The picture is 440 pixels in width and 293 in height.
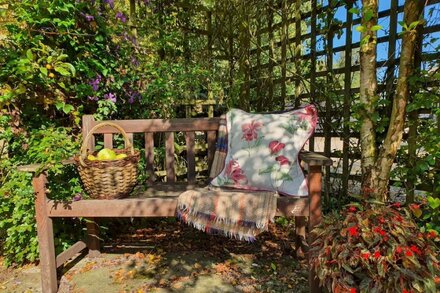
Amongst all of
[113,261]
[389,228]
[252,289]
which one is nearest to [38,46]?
[113,261]

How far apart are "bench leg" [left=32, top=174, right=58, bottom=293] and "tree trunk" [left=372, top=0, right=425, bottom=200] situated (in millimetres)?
1906

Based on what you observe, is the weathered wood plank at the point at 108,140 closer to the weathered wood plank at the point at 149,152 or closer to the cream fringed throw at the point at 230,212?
the weathered wood plank at the point at 149,152

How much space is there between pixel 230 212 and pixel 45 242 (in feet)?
3.62

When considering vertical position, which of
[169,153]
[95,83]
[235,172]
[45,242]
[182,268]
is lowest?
[182,268]

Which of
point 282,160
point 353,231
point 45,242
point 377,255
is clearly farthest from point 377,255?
point 45,242

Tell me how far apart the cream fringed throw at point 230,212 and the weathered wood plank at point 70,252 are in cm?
87

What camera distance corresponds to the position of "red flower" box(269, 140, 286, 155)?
7.32 ft

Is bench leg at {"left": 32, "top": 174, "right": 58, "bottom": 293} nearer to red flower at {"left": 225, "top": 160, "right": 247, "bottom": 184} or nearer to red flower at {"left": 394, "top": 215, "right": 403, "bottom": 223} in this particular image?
red flower at {"left": 225, "top": 160, "right": 247, "bottom": 184}

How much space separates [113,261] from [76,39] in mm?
1582

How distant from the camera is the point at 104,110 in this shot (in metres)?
2.57

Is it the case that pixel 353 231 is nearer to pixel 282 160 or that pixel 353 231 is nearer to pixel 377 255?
pixel 377 255

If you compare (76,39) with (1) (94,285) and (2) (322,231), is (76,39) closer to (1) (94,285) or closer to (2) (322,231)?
(1) (94,285)

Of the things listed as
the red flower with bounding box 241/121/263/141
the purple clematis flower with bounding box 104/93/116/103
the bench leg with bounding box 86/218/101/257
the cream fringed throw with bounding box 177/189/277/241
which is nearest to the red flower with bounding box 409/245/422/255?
the cream fringed throw with bounding box 177/189/277/241

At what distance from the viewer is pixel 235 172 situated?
2227mm
